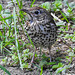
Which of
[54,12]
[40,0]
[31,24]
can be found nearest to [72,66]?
[31,24]

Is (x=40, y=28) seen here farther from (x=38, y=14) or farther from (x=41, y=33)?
(x=38, y=14)

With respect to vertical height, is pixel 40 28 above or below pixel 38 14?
below

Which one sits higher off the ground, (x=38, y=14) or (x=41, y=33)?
(x=38, y=14)

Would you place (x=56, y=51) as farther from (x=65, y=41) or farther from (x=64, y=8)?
(x=64, y=8)

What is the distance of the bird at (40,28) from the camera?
7.89 feet

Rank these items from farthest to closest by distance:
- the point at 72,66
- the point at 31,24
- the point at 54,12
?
the point at 54,12
the point at 31,24
the point at 72,66

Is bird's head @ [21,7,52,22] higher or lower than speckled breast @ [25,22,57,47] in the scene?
higher

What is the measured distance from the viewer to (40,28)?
2.40m

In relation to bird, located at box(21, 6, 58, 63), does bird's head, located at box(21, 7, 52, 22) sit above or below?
above

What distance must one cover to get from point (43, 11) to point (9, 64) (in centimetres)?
100

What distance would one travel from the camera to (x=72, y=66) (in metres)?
2.28

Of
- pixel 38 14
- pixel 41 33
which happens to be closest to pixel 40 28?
pixel 41 33

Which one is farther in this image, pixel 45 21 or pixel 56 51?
pixel 56 51

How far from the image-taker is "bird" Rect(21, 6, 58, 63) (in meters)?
2.41
